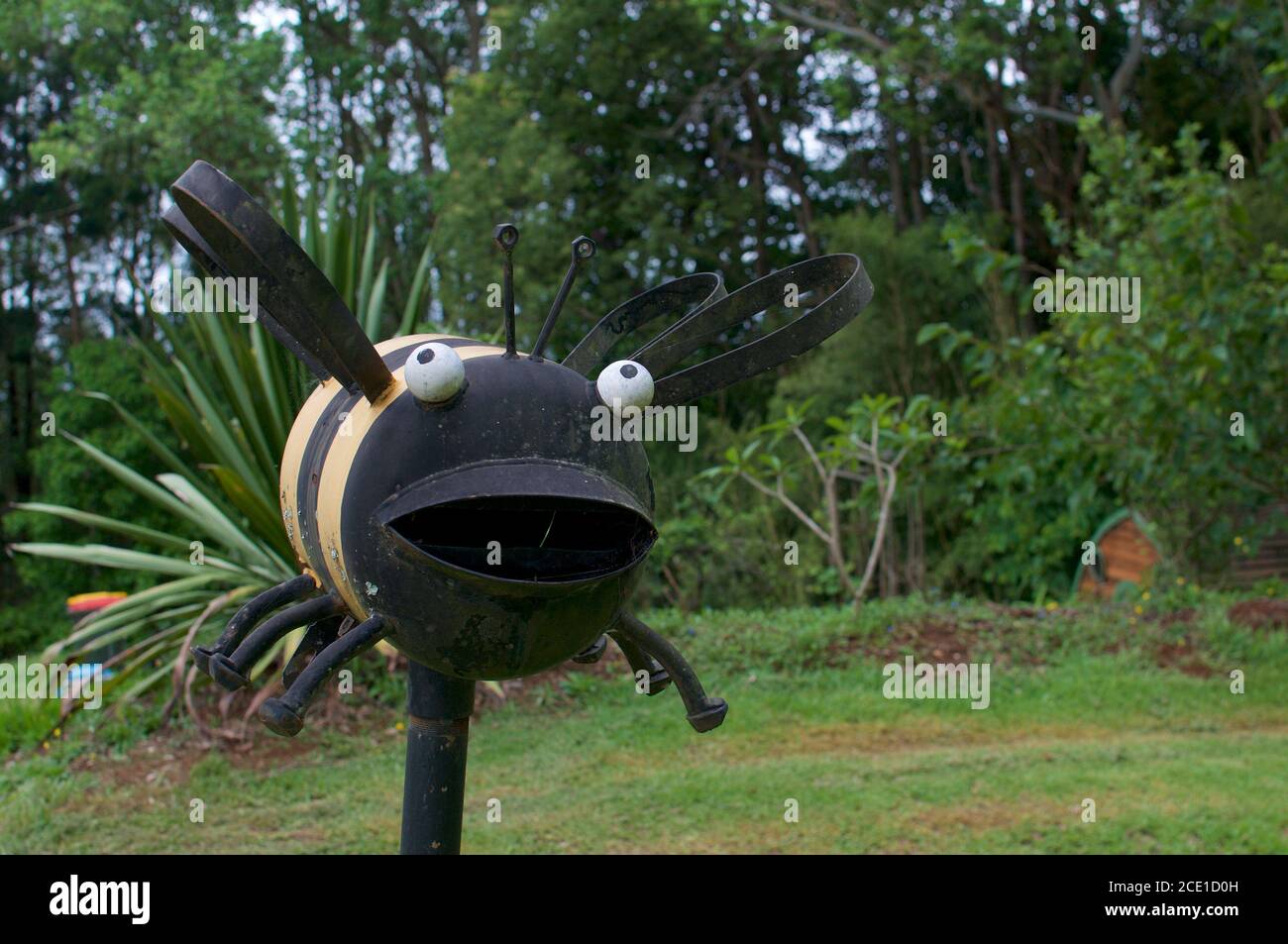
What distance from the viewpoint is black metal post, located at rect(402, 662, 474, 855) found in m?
1.92

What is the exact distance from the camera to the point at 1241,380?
583 cm

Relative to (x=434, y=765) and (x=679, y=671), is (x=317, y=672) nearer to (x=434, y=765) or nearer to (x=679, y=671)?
(x=434, y=765)

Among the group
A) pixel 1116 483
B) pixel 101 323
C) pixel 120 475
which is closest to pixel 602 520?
pixel 120 475

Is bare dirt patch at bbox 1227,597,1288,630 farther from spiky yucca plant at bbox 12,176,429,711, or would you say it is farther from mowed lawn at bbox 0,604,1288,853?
spiky yucca plant at bbox 12,176,429,711

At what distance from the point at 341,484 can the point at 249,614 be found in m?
0.33

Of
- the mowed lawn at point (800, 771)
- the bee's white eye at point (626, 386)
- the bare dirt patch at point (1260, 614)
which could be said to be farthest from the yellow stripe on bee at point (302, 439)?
the bare dirt patch at point (1260, 614)

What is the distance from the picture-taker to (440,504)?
160cm

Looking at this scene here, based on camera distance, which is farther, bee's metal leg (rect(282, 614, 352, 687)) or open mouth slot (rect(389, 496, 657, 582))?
bee's metal leg (rect(282, 614, 352, 687))

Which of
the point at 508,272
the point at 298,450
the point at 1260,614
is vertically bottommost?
the point at 1260,614

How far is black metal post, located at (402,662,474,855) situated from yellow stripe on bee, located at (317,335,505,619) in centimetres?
20

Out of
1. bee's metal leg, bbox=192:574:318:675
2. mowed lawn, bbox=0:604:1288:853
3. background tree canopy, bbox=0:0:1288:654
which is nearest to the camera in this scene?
bee's metal leg, bbox=192:574:318:675

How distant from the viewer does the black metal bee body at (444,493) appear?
5.29 feet

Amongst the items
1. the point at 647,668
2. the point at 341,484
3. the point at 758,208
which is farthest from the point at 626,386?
the point at 758,208

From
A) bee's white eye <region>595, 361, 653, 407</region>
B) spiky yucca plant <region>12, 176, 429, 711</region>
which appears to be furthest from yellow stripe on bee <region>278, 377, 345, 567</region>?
spiky yucca plant <region>12, 176, 429, 711</region>
